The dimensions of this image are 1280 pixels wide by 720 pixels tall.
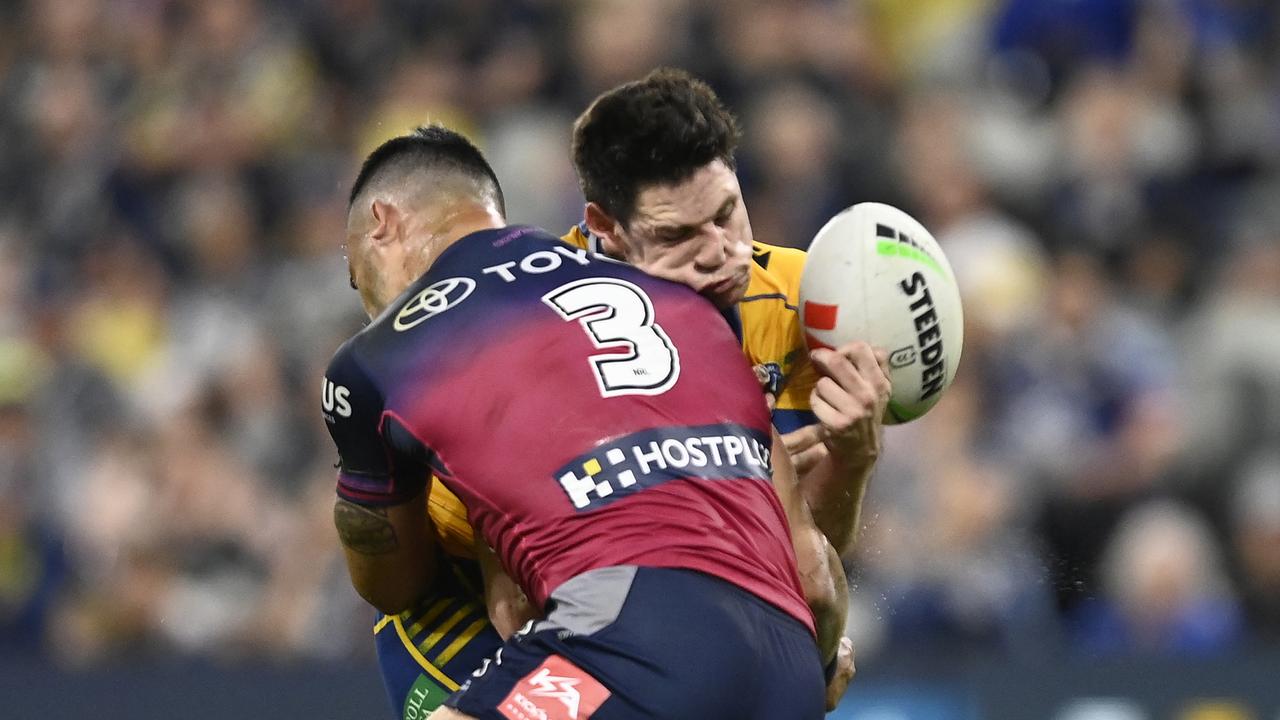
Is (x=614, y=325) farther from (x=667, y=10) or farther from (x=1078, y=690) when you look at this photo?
(x=667, y=10)

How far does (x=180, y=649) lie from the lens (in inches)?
354

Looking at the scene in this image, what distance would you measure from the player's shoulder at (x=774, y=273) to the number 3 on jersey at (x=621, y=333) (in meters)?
0.61

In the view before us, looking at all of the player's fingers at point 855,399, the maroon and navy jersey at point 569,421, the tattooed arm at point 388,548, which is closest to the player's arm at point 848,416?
the player's fingers at point 855,399

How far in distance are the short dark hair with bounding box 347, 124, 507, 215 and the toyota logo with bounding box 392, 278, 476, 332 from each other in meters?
0.52

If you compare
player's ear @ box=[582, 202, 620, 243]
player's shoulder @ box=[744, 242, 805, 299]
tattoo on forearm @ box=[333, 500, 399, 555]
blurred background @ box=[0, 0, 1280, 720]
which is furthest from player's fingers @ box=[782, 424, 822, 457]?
blurred background @ box=[0, 0, 1280, 720]

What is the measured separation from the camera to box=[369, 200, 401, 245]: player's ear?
4973mm

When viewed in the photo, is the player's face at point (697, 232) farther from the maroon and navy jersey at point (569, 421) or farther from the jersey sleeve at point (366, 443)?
the jersey sleeve at point (366, 443)

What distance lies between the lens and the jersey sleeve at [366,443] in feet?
14.3

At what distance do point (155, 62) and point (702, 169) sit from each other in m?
8.25

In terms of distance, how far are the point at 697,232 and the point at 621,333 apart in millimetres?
405

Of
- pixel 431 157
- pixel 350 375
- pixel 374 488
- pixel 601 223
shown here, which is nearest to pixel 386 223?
pixel 431 157

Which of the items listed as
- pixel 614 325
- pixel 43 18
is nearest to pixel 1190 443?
pixel 614 325

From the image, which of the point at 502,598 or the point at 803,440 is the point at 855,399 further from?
the point at 502,598

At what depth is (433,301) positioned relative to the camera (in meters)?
4.45
